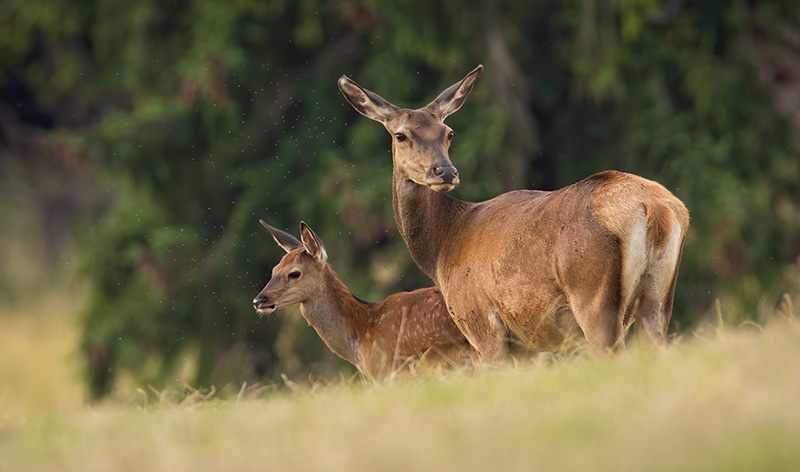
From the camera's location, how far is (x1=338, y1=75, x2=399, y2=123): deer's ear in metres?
7.71

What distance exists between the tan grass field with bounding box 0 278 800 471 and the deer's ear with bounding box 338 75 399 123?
2.38 m

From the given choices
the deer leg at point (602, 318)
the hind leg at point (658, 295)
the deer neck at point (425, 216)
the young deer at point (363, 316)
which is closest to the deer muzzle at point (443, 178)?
the deer neck at point (425, 216)

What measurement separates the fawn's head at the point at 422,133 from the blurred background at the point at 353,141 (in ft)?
13.6

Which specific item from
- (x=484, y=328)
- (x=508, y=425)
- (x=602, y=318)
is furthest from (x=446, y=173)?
(x=508, y=425)

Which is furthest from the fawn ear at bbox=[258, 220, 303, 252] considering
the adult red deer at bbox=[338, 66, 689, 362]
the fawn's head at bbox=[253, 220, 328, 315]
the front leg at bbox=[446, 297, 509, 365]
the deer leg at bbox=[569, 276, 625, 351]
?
the deer leg at bbox=[569, 276, 625, 351]

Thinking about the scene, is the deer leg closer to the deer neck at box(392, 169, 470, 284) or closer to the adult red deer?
the adult red deer

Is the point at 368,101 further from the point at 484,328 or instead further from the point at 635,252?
the point at 635,252

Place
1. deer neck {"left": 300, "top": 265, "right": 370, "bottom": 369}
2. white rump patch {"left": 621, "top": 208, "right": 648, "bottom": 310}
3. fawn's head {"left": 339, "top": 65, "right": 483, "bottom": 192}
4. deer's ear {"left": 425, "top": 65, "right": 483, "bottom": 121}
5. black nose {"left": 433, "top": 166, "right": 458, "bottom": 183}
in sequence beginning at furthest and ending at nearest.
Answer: deer neck {"left": 300, "top": 265, "right": 370, "bottom": 369} → deer's ear {"left": 425, "top": 65, "right": 483, "bottom": 121} → fawn's head {"left": 339, "top": 65, "right": 483, "bottom": 192} → black nose {"left": 433, "top": 166, "right": 458, "bottom": 183} → white rump patch {"left": 621, "top": 208, "right": 648, "bottom": 310}

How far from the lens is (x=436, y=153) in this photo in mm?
7238

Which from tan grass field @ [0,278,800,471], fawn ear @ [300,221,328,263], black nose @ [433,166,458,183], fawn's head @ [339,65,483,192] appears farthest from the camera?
fawn ear @ [300,221,328,263]

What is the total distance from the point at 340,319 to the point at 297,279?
1.43 ft

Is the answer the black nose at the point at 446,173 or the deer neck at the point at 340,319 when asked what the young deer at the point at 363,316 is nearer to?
the deer neck at the point at 340,319

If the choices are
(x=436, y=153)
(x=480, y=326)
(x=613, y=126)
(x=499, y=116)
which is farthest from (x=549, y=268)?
(x=613, y=126)

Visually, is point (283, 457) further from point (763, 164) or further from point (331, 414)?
point (763, 164)
